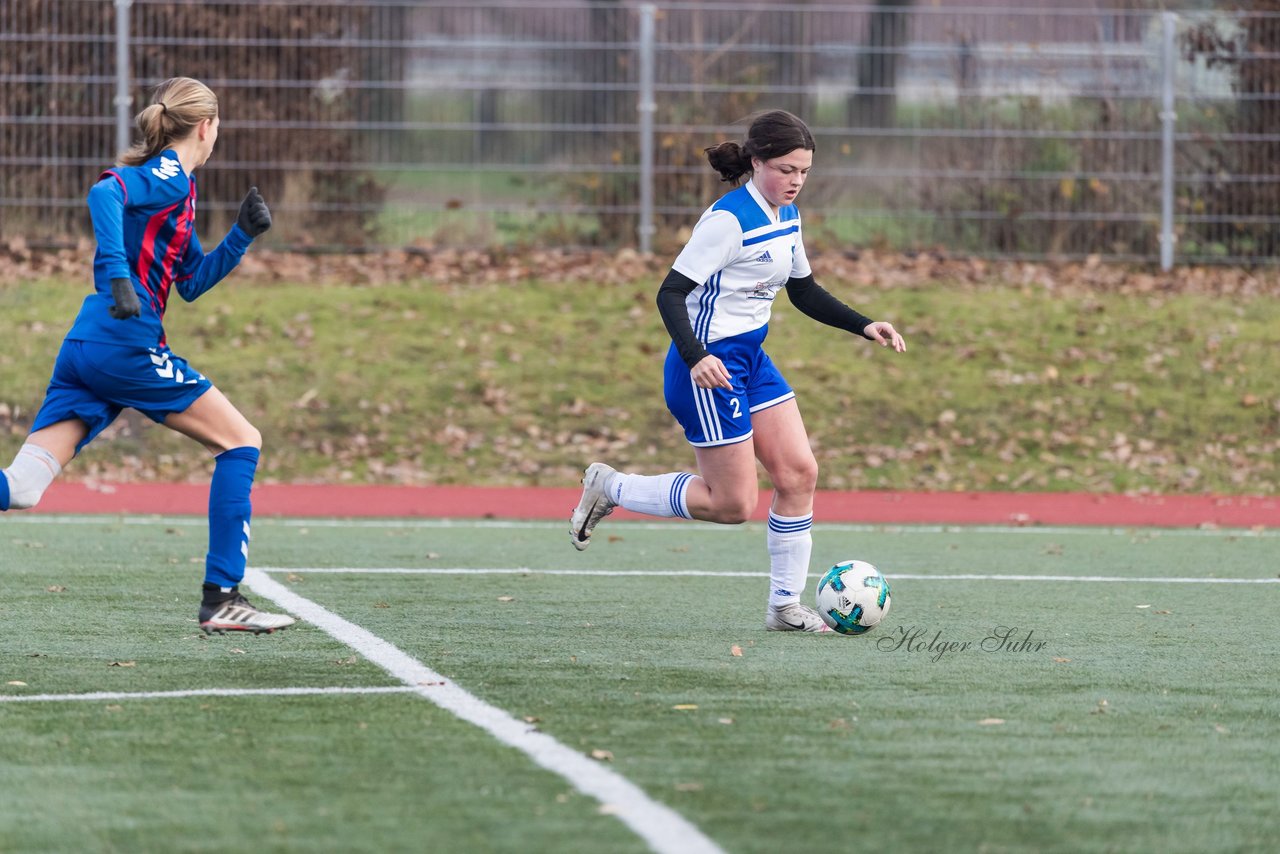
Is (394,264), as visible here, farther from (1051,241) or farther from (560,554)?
(560,554)

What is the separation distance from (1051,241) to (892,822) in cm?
1469

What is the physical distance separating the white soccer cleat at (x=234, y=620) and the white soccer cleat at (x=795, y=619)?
6.30 feet

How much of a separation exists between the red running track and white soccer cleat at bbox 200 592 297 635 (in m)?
5.85

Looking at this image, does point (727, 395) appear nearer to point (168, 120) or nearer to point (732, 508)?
point (732, 508)

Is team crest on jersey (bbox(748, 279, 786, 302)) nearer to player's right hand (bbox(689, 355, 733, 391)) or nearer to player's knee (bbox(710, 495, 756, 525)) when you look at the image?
player's right hand (bbox(689, 355, 733, 391))

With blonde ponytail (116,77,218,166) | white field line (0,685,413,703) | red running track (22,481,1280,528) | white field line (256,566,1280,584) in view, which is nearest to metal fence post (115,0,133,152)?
red running track (22,481,1280,528)

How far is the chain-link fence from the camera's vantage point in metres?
17.3

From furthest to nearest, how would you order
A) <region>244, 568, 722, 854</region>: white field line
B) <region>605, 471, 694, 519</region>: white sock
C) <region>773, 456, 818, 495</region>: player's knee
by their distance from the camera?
<region>605, 471, 694, 519</region>: white sock < <region>773, 456, 818, 495</region>: player's knee < <region>244, 568, 722, 854</region>: white field line

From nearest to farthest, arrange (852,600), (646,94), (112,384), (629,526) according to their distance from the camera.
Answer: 1. (112,384)
2. (852,600)
3. (629,526)
4. (646,94)

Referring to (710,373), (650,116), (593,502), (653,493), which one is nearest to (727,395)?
(710,373)

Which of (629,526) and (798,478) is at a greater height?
(798,478)

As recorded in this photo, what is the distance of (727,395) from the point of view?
258 inches

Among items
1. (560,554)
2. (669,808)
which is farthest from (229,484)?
(560,554)

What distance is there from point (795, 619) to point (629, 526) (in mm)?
4693
